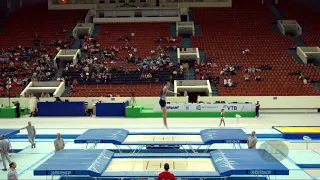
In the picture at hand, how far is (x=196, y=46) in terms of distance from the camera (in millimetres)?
41188

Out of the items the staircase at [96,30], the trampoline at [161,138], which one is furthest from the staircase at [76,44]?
the trampoline at [161,138]

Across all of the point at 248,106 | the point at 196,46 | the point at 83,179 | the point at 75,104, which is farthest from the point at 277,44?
the point at 83,179

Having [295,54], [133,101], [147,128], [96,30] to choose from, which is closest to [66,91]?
[133,101]

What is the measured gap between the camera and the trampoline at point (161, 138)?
1505 centimetres

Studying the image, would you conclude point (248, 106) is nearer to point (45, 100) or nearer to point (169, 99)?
point (169, 99)

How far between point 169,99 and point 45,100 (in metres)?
10.3

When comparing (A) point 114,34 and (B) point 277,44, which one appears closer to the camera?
(B) point 277,44

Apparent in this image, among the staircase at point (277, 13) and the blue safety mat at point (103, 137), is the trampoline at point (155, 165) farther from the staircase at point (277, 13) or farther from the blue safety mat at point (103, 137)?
the staircase at point (277, 13)

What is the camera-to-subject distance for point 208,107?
29.0 meters

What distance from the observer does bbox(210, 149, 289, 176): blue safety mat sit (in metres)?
11.0

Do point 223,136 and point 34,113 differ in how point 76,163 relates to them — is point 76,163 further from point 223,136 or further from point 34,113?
point 34,113

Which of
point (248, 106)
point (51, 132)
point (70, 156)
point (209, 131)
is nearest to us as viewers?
point (70, 156)

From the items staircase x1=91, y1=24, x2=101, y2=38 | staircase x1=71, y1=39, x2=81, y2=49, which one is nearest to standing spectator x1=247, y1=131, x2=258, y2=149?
staircase x1=71, y1=39, x2=81, y2=49

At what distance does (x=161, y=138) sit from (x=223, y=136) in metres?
3.00
